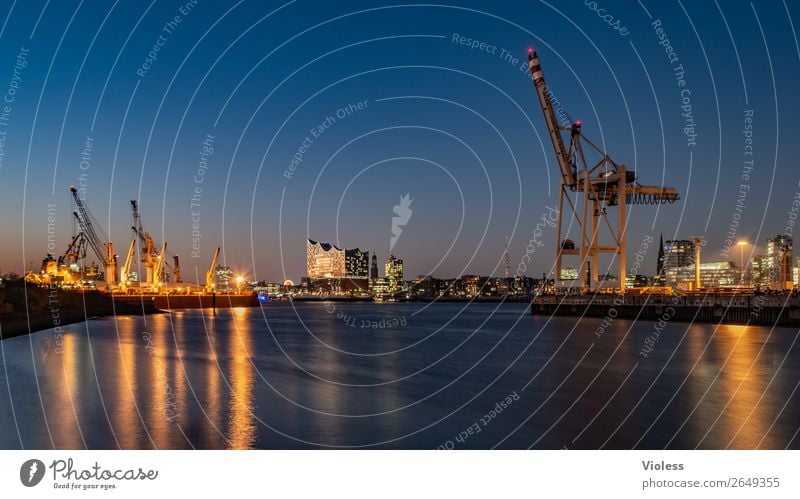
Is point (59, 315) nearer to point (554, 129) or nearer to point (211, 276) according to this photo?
point (554, 129)

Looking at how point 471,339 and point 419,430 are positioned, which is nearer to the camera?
point 419,430

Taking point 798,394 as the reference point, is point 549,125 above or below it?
above

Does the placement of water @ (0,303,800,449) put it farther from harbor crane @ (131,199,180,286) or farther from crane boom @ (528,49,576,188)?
harbor crane @ (131,199,180,286)

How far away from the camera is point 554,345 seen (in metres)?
43.6

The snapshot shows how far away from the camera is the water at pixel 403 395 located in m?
16.5

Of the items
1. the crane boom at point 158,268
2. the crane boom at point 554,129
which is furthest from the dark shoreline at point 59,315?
the crane boom at point 554,129

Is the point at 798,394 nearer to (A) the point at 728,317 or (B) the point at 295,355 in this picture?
(B) the point at 295,355

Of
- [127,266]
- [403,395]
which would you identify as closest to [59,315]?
[403,395]

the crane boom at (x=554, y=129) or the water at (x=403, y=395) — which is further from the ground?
the crane boom at (x=554, y=129)

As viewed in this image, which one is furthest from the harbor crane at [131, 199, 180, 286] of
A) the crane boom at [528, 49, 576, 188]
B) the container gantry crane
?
the crane boom at [528, 49, 576, 188]

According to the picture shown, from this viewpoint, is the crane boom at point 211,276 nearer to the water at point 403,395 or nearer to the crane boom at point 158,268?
the crane boom at point 158,268

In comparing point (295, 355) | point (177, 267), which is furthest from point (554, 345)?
point (177, 267)

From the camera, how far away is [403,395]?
78.7ft
